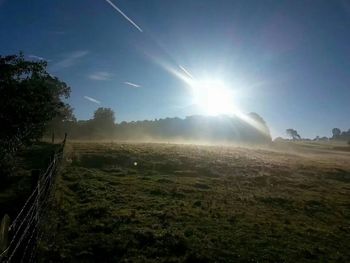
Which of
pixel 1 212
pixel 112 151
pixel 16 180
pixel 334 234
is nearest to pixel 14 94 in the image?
pixel 16 180

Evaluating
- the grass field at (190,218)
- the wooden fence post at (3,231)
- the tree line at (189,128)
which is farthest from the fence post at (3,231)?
the tree line at (189,128)

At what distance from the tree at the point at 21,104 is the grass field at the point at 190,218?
15.8 ft

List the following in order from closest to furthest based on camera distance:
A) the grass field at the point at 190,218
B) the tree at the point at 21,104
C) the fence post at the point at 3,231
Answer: the fence post at the point at 3,231, the grass field at the point at 190,218, the tree at the point at 21,104

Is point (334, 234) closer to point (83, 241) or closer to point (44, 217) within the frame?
point (83, 241)

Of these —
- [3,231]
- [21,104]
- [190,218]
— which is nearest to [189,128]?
[21,104]

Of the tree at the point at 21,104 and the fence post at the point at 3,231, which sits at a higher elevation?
the tree at the point at 21,104

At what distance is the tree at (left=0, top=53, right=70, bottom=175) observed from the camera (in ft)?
92.5

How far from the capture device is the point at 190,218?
2222 cm

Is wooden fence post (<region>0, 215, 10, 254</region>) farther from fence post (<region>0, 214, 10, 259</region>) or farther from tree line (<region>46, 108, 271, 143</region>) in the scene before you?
tree line (<region>46, 108, 271, 143</region>)

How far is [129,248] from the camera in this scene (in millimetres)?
16484

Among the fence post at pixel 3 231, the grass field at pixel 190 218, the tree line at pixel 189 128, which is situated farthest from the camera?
the tree line at pixel 189 128

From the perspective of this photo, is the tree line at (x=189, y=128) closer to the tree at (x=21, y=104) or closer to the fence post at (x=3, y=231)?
the tree at (x=21, y=104)

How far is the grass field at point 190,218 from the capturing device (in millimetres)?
16641

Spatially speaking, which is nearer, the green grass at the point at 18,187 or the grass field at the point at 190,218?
the grass field at the point at 190,218
